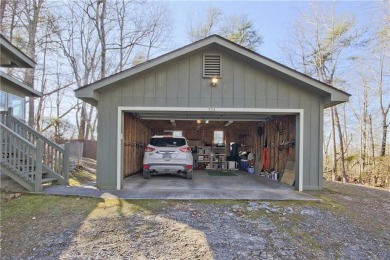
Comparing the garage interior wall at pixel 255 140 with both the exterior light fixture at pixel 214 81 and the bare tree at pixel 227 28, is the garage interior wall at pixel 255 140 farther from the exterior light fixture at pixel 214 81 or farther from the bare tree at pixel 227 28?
the bare tree at pixel 227 28

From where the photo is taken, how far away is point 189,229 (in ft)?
14.7

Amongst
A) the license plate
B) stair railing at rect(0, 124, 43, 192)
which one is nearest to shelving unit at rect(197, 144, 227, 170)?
the license plate

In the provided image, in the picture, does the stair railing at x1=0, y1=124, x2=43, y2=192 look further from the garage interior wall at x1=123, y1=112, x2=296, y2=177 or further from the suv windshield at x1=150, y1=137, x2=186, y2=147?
the suv windshield at x1=150, y1=137, x2=186, y2=147

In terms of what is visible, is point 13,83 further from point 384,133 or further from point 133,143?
point 384,133

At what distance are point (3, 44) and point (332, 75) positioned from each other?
1760 centimetres

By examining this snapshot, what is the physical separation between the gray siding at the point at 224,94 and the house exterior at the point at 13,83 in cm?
221

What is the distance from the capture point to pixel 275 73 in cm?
721

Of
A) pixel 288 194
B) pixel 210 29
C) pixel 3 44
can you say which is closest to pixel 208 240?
pixel 288 194

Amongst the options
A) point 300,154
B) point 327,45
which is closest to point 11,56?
point 300,154

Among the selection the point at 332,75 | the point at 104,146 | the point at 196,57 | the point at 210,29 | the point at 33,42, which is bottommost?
the point at 104,146

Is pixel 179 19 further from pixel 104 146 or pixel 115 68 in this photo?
pixel 104 146

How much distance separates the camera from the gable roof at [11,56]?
583cm

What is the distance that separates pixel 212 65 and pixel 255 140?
6.93 metres

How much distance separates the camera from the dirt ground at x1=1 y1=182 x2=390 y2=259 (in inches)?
151
